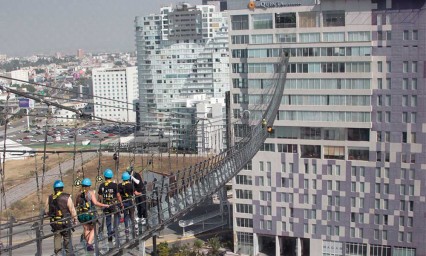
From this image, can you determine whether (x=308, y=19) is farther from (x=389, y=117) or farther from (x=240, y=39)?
(x=389, y=117)

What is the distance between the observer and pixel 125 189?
401 cm

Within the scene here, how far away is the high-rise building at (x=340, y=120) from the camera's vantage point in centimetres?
1028

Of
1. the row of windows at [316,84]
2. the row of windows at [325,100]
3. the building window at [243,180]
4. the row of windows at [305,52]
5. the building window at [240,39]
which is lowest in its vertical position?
the building window at [243,180]

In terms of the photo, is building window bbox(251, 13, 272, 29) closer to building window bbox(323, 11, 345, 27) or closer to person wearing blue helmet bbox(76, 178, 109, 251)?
building window bbox(323, 11, 345, 27)

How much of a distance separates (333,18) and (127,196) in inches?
297

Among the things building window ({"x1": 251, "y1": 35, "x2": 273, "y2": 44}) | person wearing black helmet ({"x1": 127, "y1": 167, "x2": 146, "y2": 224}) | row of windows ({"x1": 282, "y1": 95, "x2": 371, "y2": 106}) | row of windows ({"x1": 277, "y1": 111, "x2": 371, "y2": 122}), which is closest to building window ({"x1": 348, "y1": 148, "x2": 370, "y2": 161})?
row of windows ({"x1": 277, "y1": 111, "x2": 371, "y2": 122})

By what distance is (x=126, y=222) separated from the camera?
4.10 metres

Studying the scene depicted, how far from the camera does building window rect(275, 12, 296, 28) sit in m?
10.8

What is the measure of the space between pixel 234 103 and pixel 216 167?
5.20 m

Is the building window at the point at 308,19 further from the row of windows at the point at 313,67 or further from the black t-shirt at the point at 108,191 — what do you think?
the black t-shirt at the point at 108,191

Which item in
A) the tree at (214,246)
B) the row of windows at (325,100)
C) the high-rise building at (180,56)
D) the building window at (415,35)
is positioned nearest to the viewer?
the building window at (415,35)

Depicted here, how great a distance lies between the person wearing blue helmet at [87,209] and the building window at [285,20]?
7.90 m

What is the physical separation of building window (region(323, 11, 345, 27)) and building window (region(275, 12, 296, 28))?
0.58 m

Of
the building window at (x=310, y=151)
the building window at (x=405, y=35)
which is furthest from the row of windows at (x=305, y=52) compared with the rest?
the building window at (x=310, y=151)
